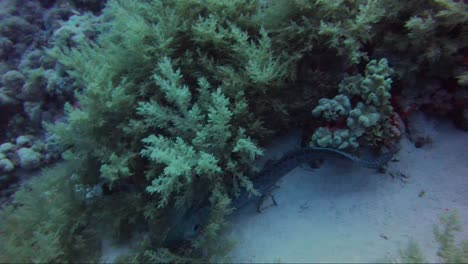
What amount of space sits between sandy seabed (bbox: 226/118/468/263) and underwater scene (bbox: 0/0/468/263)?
14 mm

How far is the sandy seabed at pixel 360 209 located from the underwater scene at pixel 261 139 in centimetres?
1

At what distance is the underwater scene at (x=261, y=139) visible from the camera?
2.89m

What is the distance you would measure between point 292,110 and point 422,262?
200 centimetres

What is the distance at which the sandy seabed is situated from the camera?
281 cm

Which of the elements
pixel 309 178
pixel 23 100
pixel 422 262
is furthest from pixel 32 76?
pixel 422 262

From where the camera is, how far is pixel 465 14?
114 inches

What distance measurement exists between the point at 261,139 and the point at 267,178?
51cm

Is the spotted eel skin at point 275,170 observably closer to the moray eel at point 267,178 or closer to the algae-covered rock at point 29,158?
the moray eel at point 267,178

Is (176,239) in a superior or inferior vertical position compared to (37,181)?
inferior

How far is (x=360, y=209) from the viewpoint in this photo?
309 centimetres

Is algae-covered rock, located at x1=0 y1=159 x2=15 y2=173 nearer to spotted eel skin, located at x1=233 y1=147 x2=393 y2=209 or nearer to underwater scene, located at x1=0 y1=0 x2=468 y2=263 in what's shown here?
underwater scene, located at x1=0 y1=0 x2=468 y2=263

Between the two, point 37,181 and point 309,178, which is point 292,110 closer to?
point 309,178

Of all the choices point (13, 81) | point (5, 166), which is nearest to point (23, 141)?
point (5, 166)

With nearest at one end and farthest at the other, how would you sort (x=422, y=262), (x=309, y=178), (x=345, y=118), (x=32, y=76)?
(x=422, y=262) → (x=345, y=118) → (x=309, y=178) → (x=32, y=76)
